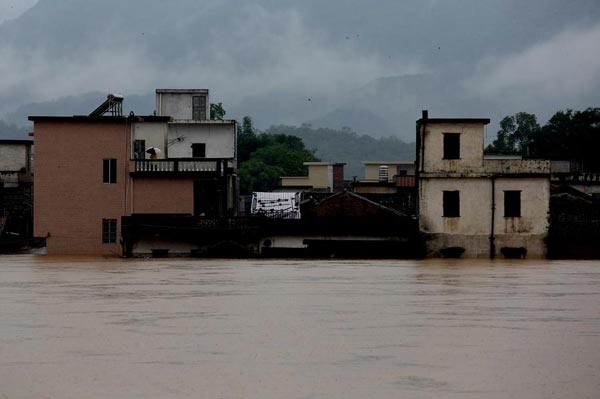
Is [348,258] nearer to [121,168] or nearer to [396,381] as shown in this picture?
[121,168]

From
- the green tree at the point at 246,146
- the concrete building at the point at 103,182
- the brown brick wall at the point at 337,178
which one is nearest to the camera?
the concrete building at the point at 103,182

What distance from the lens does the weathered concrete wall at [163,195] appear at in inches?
2190

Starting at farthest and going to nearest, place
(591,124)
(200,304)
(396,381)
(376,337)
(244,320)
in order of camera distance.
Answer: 1. (591,124)
2. (200,304)
3. (244,320)
4. (376,337)
5. (396,381)

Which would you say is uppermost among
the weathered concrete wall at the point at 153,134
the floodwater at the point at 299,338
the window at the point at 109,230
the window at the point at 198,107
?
the window at the point at 198,107

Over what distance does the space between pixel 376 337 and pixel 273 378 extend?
15.5 ft

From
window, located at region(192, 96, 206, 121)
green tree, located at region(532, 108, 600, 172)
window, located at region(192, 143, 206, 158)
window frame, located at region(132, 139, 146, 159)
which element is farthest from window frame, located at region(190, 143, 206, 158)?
green tree, located at region(532, 108, 600, 172)

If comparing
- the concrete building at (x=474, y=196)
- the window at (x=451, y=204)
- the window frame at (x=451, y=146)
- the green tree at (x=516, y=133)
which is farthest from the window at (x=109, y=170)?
the green tree at (x=516, y=133)

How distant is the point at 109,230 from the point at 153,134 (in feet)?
18.2

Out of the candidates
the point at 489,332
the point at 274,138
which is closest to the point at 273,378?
the point at 489,332

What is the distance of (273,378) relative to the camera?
1705cm

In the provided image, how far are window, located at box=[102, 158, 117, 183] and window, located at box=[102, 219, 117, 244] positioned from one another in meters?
2.07

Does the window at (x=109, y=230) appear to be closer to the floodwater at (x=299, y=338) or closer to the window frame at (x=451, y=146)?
the window frame at (x=451, y=146)

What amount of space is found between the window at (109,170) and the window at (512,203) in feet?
64.2

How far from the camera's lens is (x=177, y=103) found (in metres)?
65.4
